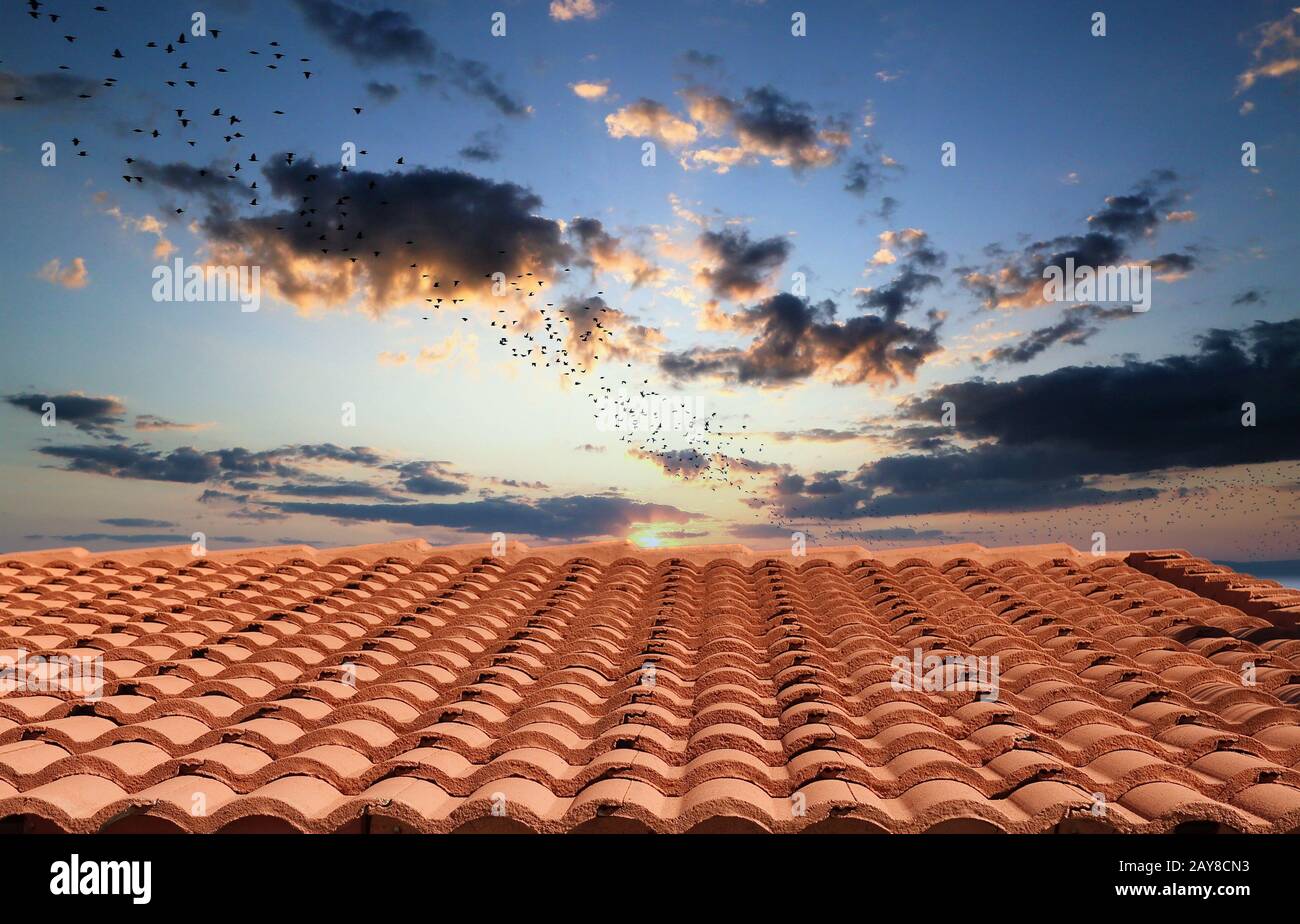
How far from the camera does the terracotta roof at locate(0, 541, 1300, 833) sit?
765cm

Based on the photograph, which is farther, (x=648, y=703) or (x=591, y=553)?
(x=591, y=553)

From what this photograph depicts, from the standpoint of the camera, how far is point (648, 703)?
1046cm

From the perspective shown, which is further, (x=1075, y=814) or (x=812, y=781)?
(x=812, y=781)

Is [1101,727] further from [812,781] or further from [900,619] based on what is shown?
[900,619]

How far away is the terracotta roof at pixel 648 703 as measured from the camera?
7.65 m

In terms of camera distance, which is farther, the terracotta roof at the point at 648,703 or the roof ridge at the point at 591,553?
the roof ridge at the point at 591,553

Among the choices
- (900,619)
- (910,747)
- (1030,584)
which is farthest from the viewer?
(1030,584)

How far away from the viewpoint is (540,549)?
20984 millimetres

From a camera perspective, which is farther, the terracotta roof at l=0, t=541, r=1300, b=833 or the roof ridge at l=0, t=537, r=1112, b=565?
the roof ridge at l=0, t=537, r=1112, b=565
